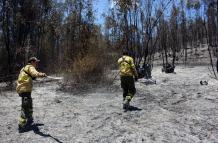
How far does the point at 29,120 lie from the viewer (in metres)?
10.9

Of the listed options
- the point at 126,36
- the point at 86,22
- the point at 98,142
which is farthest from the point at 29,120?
the point at 86,22

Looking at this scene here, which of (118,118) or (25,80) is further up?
(25,80)

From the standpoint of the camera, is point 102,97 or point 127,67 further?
point 102,97

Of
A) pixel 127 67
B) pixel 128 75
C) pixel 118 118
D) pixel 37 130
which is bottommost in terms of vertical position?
pixel 37 130

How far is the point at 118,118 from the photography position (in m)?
11.4

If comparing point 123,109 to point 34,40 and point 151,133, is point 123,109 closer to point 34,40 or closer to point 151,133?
point 151,133

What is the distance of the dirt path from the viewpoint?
967 cm

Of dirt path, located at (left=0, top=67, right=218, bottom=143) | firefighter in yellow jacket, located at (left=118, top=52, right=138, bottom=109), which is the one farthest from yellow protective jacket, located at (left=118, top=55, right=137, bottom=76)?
dirt path, located at (left=0, top=67, right=218, bottom=143)

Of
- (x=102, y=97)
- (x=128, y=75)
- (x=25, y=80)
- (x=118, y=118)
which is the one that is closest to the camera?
(x=25, y=80)

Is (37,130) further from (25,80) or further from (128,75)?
(128,75)

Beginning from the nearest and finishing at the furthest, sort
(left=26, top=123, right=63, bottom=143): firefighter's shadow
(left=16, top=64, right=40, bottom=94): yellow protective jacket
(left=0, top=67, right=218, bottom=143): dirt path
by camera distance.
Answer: (left=0, top=67, right=218, bottom=143): dirt path
(left=26, top=123, right=63, bottom=143): firefighter's shadow
(left=16, top=64, right=40, bottom=94): yellow protective jacket

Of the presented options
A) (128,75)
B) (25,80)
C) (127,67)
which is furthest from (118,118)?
(25,80)

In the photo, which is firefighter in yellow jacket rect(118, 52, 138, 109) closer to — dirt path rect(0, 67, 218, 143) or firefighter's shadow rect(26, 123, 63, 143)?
dirt path rect(0, 67, 218, 143)

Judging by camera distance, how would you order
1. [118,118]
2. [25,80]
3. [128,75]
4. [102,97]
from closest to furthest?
1. [25,80]
2. [118,118]
3. [128,75]
4. [102,97]
